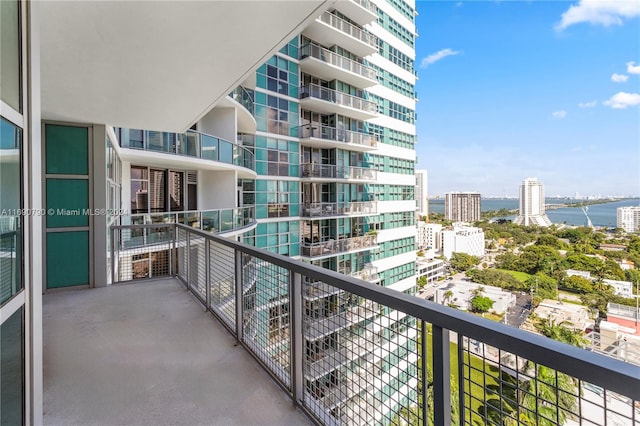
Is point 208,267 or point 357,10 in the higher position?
point 357,10

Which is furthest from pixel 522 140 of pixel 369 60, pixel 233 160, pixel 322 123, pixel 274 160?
pixel 233 160

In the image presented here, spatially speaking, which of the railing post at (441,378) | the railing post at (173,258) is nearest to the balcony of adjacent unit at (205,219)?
the railing post at (173,258)

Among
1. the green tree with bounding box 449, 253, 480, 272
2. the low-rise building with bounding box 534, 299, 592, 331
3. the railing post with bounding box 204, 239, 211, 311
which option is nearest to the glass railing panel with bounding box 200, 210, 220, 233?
the railing post with bounding box 204, 239, 211, 311

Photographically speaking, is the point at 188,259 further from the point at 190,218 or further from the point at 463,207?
the point at 463,207

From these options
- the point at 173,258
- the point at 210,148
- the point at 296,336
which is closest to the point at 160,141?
the point at 210,148

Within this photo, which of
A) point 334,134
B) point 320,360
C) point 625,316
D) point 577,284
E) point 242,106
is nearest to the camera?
point 320,360

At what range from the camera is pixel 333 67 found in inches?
679

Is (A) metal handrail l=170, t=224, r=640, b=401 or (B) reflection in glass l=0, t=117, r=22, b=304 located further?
(B) reflection in glass l=0, t=117, r=22, b=304

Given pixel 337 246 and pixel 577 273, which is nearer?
pixel 337 246

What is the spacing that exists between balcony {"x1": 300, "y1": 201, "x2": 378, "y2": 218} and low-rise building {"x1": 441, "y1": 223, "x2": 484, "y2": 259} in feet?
89.3

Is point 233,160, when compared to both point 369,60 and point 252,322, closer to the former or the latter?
point 252,322

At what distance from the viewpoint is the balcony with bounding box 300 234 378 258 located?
17.5 meters

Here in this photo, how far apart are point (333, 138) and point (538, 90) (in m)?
55.6

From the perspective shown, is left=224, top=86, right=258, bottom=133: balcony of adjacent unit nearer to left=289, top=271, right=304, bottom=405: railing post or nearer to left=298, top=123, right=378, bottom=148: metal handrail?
left=298, top=123, right=378, bottom=148: metal handrail
